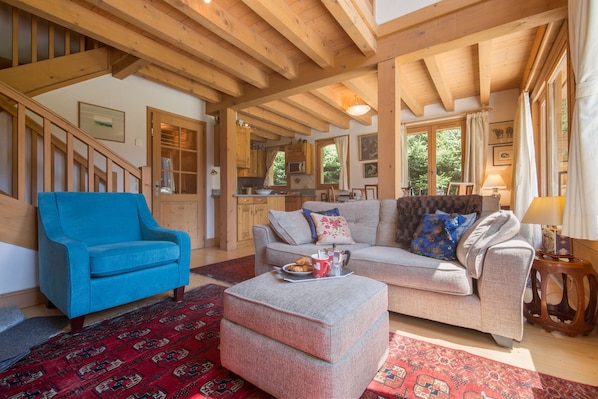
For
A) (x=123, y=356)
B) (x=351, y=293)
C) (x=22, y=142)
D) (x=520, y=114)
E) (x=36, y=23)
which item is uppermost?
(x=36, y=23)

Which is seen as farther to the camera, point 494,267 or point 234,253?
point 234,253

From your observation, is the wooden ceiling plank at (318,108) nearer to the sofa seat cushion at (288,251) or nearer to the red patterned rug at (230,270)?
the red patterned rug at (230,270)

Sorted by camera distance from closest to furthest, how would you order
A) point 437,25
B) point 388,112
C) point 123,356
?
point 123,356 → point 437,25 → point 388,112

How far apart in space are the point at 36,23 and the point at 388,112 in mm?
4090

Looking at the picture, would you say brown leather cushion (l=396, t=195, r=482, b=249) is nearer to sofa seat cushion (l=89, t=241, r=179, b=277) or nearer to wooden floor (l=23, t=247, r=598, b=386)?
wooden floor (l=23, t=247, r=598, b=386)

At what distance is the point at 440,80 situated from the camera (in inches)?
156

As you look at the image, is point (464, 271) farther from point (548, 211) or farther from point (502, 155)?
point (502, 155)

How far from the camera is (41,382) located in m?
1.27

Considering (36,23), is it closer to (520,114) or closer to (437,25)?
(437,25)

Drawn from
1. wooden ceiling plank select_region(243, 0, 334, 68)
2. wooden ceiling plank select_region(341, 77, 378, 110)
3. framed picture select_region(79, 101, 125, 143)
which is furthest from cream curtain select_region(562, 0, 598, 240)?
framed picture select_region(79, 101, 125, 143)

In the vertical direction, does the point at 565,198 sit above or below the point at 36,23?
below

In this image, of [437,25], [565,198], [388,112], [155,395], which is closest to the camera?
[155,395]

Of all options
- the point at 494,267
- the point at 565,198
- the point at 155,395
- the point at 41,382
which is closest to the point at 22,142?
the point at 41,382

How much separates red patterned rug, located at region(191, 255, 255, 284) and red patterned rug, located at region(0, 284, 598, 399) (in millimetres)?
1104
